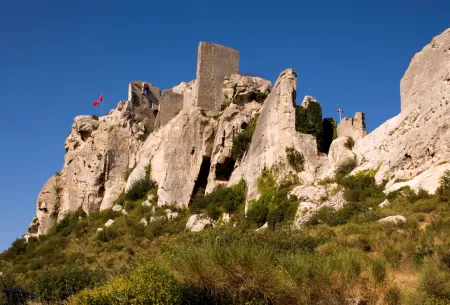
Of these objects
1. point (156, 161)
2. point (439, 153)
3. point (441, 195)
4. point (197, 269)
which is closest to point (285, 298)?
point (197, 269)

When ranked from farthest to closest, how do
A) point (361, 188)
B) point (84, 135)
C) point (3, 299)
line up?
point (84, 135), point (361, 188), point (3, 299)

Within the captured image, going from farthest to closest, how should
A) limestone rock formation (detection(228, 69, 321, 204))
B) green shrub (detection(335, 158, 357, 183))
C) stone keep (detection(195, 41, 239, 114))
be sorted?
stone keep (detection(195, 41, 239, 114)) < limestone rock formation (detection(228, 69, 321, 204)) < green shrub (detection(335, 158, 357, 183))

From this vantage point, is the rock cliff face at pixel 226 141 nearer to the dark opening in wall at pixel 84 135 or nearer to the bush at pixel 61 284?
the dark opening in wall at pixel 84 135

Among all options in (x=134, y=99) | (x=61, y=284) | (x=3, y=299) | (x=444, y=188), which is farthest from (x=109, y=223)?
(x=444, y=188)

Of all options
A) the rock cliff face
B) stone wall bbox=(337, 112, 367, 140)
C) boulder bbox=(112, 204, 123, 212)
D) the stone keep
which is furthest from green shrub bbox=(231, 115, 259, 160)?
boulder bbox=(112, 204, 123, 212)

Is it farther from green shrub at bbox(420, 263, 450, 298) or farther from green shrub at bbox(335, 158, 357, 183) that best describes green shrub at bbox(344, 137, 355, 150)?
green shrub at bbox(420, 263, 450, 298)

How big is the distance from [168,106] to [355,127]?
1665cm

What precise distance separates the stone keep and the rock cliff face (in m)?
0.08

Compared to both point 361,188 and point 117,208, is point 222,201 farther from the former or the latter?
point 117,208

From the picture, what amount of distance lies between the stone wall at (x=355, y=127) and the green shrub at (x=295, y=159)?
3466 millimetres

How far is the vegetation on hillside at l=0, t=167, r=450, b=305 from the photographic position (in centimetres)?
980

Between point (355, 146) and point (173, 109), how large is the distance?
17408mm

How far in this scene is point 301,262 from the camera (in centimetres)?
1053

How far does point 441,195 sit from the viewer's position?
1548cm
